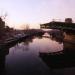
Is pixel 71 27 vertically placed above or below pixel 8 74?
above

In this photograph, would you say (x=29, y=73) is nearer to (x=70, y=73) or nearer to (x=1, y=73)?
(x=1, y=73)

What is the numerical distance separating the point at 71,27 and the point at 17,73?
31621 mm

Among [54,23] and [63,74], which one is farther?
[54,23]

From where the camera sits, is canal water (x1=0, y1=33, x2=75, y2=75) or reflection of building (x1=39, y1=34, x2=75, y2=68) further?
reflection of building (x1=39, y1=34, x2=75, y2=68)

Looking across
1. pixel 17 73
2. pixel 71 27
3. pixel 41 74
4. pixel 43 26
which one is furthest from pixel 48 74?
pixel 43 26

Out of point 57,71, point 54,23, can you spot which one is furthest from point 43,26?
point 57,71

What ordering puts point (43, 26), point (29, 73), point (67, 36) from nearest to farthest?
point (29, 73), point (43, 26), point (67, 36)

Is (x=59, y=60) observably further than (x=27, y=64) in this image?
Yes

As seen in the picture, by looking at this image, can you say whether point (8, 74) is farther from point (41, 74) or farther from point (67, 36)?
point (67, 36)

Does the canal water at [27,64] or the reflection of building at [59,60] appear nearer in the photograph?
the canal water at [27,64]

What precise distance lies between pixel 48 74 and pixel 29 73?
2009 millimetres

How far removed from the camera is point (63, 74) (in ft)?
55.4

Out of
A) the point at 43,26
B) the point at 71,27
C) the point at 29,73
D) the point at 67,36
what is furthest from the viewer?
the point at 67,36

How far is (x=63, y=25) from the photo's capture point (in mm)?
47250
